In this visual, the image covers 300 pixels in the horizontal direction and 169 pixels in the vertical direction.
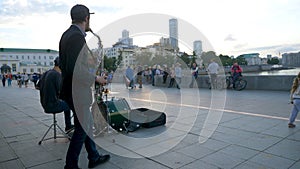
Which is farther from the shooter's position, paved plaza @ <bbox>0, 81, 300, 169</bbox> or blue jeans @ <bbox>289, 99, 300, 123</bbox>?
blue jeans @ <bbox>289, 99, 300, 123</bbox>

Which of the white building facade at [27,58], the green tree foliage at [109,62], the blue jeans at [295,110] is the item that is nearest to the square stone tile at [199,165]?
the green tree foliage at [109,62]

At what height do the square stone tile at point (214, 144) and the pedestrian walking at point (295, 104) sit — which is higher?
the pedestrian walking at point (295, 104)

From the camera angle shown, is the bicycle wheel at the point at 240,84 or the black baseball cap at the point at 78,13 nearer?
the black baseball cap at the point at 78,13

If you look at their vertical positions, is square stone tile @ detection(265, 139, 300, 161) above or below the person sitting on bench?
below

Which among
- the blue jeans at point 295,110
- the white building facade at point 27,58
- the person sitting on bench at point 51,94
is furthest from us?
the white building facade at point 27,58

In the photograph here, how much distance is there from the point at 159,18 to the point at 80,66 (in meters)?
1.92

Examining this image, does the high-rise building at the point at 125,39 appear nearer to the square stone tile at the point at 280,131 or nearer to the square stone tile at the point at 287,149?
the square stone tile at the point at 287,149

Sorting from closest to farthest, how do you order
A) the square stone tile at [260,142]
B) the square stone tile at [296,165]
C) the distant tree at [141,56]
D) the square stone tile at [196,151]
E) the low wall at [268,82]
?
the square stone tile at [296,165] < the square stone tile at [196,151] < the square stone tile at [260,142] < the distant tree at [141,56] < the low wall at [268,82]

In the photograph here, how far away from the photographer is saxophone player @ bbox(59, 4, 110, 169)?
2.50 metres

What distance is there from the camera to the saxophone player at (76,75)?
250 centimetres

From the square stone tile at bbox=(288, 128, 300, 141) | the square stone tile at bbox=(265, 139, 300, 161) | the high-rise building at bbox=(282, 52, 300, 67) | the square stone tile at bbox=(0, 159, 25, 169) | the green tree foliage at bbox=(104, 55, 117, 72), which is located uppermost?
the high-rise building at bbox=(282, 52, 300, 67)

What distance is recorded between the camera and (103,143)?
4.00 meters

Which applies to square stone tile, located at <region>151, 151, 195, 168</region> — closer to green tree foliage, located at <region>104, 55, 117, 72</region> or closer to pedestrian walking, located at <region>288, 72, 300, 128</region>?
green tree foliage, located at <region>104, 55, 117, 72</region>

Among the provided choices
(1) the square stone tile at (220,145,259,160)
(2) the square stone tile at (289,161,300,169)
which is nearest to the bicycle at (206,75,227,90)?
(1) the square stone tile at (220,145,259,160)
